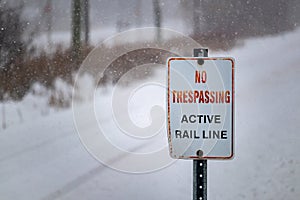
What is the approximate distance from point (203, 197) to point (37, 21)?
632cm

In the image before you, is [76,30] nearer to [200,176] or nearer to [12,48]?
[12,48]

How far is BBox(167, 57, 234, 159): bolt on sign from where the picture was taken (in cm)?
121

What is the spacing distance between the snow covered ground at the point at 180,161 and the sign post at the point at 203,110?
2.05 meters

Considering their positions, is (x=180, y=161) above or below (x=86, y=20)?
below

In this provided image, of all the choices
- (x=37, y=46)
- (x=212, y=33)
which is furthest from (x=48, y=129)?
(x=212, y=33)

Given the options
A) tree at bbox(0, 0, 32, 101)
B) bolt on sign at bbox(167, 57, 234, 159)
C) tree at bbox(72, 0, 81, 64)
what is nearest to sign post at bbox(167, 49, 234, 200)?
bolt on sign at bbox(167, 57, 234, 159)

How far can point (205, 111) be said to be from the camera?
1.21 m

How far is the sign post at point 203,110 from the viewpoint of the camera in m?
1.21

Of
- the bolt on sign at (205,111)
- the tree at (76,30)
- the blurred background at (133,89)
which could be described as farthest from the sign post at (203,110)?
the tree at (76,30)

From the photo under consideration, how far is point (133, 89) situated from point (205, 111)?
14.9ft

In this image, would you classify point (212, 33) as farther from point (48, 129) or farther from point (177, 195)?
point (177, 195)

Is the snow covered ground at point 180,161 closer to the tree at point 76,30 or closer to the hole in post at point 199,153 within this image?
the tree at point 76,30

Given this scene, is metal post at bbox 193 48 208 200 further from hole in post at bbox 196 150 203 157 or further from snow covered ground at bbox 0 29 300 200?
snow covered ground at bbox 0 29 300 200

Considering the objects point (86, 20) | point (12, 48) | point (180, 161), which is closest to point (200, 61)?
point (180, 161)
